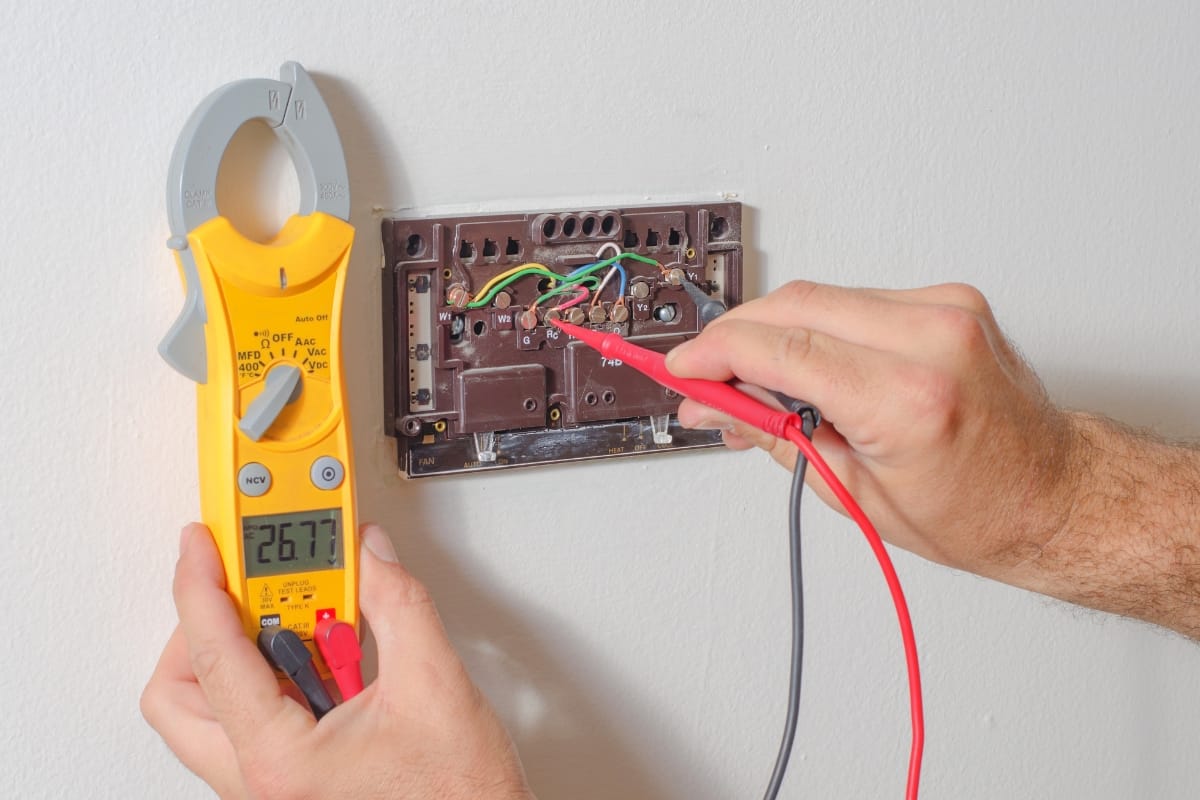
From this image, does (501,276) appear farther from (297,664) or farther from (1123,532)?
(1123,532)

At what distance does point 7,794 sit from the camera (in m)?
0.68

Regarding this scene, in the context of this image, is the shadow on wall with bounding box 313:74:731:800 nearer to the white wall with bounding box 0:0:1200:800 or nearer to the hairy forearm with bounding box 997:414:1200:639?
the white wall with bounding box 0:0:1200:800

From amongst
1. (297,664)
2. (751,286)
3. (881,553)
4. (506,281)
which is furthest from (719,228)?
(297,664)

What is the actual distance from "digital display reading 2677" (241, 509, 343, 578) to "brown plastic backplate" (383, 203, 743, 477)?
81 mm

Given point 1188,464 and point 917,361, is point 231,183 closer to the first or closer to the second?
point 917,361

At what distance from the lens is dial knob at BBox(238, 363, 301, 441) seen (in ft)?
2.08

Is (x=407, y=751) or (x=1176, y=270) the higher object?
(x=1176, y=270)

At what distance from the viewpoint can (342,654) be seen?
659mm

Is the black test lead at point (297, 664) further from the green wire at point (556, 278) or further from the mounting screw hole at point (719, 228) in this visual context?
the mounting screw hole at point (719, 228)

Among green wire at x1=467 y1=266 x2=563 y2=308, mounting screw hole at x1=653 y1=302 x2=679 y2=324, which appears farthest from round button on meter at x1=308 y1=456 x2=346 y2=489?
mounting screw hole at x1=653 y1=302 x2=679 y2=324

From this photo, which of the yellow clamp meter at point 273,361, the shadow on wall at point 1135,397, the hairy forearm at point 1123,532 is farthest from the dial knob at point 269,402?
the shadow on wall at point 1135,397

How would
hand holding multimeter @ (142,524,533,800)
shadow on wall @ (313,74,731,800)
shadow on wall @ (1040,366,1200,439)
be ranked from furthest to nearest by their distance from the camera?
shadow on wall @ (1040,366,1200,439) < shadow on wall @ (313,74,731,800) < hand holding multimeter @ (142,524,533,800)

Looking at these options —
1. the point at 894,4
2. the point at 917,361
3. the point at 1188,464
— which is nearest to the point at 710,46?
the point at 894,4

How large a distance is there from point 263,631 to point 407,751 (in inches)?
4.1
